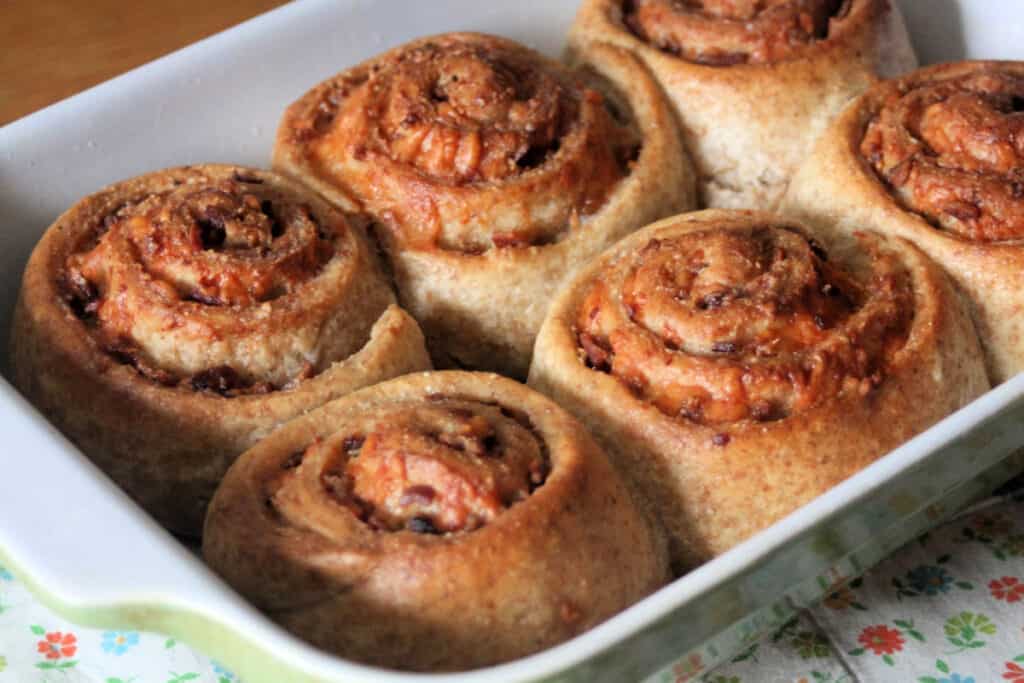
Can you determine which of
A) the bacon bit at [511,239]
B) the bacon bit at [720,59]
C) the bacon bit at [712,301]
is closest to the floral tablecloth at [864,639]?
the bacon bit at [712,301]

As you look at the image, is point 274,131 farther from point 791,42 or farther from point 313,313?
point 791,42

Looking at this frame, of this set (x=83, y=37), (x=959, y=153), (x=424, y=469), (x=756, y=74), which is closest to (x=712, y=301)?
(x=424, y=469)

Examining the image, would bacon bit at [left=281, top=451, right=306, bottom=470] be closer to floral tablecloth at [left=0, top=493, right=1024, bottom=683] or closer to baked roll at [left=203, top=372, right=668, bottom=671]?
baked roll at [left=203, top=372, right=668, bottom=671]

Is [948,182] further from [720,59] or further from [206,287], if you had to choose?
[206,287]

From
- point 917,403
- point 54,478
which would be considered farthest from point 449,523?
point 917,403

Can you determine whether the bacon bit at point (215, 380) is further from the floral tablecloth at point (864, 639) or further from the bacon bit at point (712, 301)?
the bacon bit at point (712, 301)

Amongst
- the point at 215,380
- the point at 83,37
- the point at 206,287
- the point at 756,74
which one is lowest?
the point at 83,37
